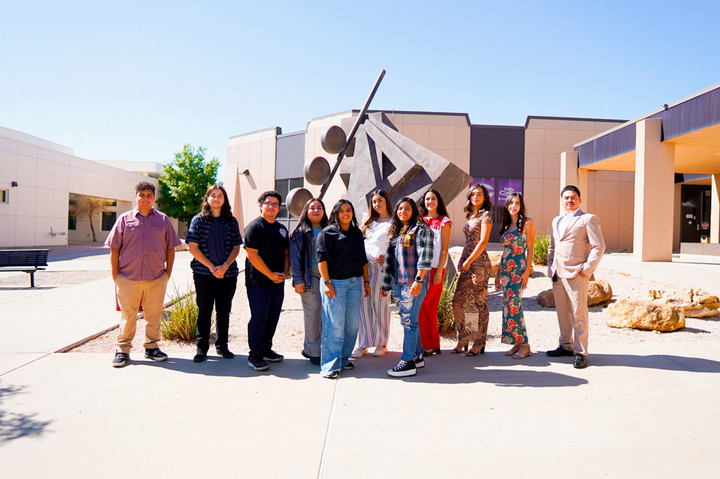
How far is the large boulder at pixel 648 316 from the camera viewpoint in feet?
18.3

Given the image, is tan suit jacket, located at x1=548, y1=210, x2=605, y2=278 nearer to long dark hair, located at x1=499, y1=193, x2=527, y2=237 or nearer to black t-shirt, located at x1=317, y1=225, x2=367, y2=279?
long dark hair, located at x1=499, y1=193, x2=527, y2=237

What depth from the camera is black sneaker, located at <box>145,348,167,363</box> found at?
425cm

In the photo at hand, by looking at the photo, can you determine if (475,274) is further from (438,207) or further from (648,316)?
(648,316)

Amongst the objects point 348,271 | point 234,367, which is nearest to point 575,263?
point 348,271

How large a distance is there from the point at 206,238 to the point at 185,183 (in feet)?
111

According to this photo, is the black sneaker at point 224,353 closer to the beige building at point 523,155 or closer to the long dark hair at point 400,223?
the long dark hair at point 400,223

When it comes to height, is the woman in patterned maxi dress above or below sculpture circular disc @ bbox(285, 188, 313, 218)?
below

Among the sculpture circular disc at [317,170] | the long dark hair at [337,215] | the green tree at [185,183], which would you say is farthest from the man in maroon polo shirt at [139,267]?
the green tree at [185,183]

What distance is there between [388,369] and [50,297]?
6.98 metres

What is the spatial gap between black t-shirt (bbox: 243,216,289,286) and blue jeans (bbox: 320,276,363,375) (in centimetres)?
58

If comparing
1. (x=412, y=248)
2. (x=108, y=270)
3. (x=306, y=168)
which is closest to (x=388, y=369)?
(x=412, y=248)

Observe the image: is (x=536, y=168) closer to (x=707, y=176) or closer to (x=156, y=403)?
(x=707, y=176)

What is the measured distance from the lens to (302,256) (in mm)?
4086

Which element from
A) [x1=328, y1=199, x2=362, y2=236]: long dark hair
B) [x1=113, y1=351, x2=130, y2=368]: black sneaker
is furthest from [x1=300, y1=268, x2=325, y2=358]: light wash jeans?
[x1=113, y1=351, x2=130, y2=368]: black sneaker
